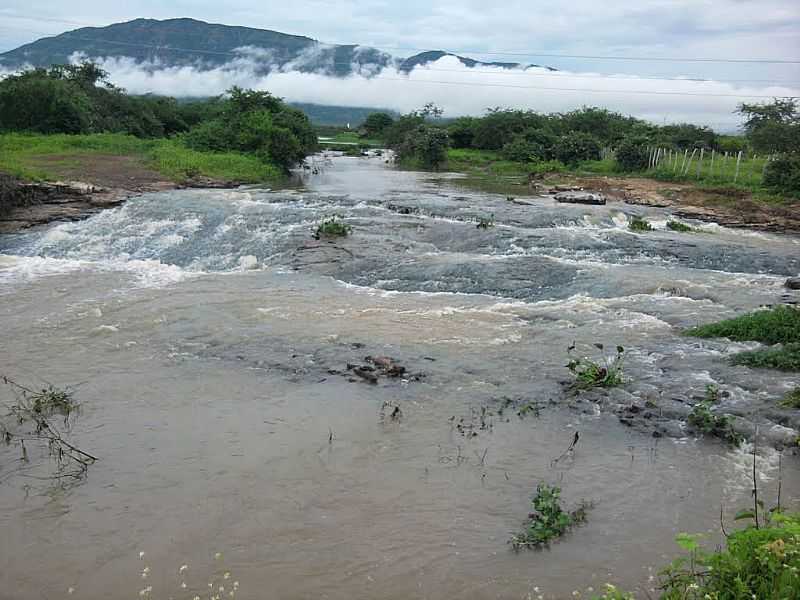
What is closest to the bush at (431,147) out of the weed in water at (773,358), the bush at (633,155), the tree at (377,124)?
the bush at (633,155)

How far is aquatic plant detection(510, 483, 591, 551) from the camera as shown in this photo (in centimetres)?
434

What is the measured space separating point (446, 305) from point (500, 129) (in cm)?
3612

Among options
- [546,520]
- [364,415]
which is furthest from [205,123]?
[546,520]

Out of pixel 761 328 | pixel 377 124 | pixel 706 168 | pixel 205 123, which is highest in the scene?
pixel 377 124

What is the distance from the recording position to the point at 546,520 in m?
4.48

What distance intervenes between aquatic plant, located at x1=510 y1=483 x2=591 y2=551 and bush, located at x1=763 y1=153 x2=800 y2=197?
1892 cm

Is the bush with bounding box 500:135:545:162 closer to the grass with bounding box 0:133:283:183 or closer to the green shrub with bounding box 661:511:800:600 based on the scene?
the grass with bounding box 0:133:283:183

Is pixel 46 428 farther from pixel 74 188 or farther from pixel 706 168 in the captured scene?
pixel 706 168

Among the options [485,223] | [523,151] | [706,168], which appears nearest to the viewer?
[485,223]

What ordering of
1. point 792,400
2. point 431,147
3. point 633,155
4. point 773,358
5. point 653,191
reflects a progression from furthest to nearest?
1. point 431,147
2. point 633,155
3. point 653,191
4. point 773,358
5. point 792,400

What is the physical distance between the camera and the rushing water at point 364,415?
4.21 metres

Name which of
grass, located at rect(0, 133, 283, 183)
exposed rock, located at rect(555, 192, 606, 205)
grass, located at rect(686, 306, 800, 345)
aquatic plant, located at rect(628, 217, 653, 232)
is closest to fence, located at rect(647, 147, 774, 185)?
exposed rock, located at rect(555, 192, 606, 205)

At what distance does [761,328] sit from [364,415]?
533 centimetres

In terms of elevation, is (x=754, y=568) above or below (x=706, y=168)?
below
